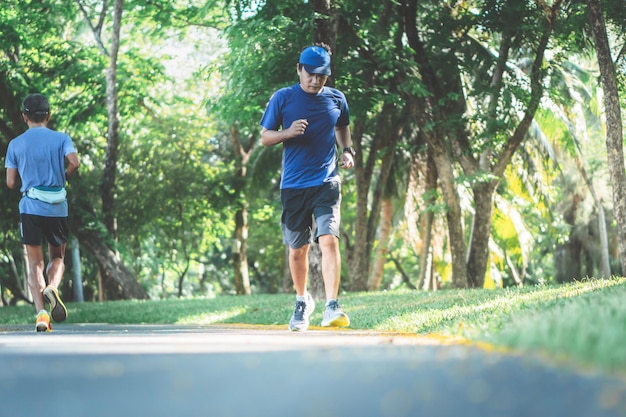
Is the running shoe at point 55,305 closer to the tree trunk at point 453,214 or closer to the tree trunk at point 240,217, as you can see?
the tree trunk at point 453,214

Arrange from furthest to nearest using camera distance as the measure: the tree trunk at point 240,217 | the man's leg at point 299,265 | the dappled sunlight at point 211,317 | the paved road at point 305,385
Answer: the tree trunk at point 240,217 < the dappled sunlight at point 211,317 < the man's leg at point 299,265 < the paved road at point 305,385

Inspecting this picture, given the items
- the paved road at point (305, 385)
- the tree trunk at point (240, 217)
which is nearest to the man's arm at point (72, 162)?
the paved road at point (305, 385)

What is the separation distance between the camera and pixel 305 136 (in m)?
8.01

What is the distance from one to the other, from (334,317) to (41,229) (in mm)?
3271

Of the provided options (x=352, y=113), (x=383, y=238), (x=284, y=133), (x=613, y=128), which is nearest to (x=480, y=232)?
(x=352, y=113)

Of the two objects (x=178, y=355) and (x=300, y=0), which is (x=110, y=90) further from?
(x=178, y=355)

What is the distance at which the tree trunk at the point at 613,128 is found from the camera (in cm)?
1248

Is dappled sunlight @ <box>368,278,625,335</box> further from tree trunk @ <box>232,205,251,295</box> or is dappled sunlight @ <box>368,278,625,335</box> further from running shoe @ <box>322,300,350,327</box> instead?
tree trunk @ <box>232,205,251,295</box>

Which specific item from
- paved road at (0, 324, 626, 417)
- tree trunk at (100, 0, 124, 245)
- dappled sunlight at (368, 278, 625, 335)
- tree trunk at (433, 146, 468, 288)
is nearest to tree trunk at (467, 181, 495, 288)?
tree trunk at (433, 146, 468, 288)

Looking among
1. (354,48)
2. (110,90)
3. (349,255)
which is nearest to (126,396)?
(354,48)

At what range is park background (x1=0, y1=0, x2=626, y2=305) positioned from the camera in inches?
669

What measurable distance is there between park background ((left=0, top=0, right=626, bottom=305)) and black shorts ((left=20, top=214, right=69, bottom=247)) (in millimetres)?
5709

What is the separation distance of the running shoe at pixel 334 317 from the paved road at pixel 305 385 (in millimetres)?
3581

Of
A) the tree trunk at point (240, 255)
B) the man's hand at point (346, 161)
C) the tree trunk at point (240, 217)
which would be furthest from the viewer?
the tree trunk at point (240, 255)
